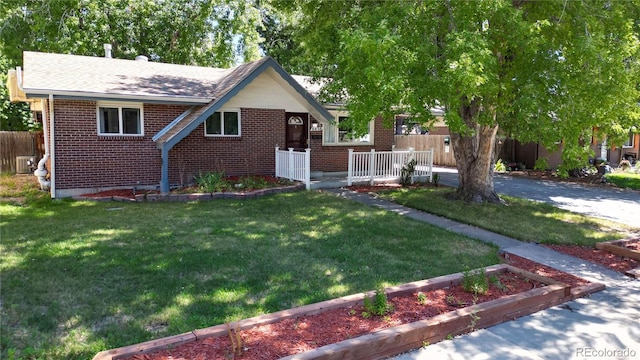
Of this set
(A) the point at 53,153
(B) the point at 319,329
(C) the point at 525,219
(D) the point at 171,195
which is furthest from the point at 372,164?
(B) the point at 319,329

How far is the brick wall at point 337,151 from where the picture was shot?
50.5 ft

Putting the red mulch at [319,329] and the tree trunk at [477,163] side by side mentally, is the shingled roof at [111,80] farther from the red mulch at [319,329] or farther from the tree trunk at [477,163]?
the red mulch at [319,329]

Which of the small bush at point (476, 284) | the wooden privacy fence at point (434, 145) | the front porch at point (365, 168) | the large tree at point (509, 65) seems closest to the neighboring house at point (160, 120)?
the front porch at point (365, 168)

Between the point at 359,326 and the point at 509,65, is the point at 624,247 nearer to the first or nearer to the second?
the point at 509,65

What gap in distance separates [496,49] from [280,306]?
6.95m

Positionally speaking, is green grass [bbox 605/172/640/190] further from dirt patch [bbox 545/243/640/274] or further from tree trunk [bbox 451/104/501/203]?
dirt patch [bbox 545/243/640/274]

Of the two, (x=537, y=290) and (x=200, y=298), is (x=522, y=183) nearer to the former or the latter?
(x=537, y=290)

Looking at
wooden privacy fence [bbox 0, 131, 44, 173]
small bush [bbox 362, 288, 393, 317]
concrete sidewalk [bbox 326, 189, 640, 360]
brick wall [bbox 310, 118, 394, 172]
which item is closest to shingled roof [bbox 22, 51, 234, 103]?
brick wall [bbox 310, 118, 394, 172]

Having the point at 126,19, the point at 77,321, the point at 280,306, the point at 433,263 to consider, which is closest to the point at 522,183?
the point at 433,263

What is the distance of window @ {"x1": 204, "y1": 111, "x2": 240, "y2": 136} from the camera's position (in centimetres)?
1332

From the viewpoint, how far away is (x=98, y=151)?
38.0 feet

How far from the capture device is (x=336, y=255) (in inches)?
255

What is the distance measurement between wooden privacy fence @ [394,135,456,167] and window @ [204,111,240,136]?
40.1 ft

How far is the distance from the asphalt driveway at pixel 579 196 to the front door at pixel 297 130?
207 inches
